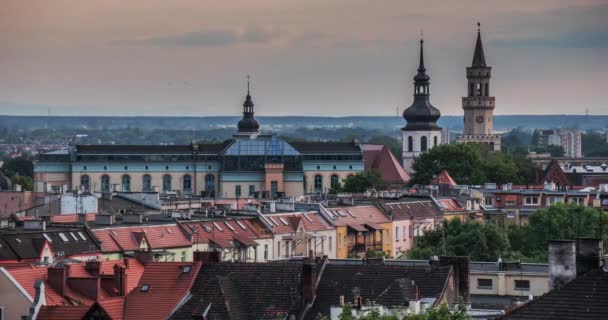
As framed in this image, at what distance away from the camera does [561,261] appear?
42.5 metres

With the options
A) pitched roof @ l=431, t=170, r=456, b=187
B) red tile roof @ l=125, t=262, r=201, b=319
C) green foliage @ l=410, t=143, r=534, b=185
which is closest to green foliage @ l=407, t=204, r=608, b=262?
red tile roof @ l=125, t=262, r=201, b=319

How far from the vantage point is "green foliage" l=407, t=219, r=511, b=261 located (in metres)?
98.2

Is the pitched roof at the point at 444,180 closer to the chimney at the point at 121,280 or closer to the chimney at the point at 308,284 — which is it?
the chimney at the point at 121,280

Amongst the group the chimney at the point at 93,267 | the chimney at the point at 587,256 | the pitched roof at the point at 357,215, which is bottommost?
the chimney at the point at 93,267

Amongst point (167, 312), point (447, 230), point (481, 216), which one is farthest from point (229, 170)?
point (167, 312)

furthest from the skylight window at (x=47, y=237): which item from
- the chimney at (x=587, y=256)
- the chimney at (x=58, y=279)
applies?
the chimney at (x=587, y=256)

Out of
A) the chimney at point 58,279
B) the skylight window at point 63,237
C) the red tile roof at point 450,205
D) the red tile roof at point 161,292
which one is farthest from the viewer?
the red tile roof at point 450,205

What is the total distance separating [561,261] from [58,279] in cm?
1945

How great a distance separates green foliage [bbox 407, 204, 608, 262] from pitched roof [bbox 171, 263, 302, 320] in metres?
35.3

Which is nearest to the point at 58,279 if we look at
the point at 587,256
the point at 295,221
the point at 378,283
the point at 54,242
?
the point at 378,283

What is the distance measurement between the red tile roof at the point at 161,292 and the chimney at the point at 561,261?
15.7m

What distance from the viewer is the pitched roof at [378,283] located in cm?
5359

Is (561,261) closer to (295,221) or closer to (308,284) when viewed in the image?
(308,284)

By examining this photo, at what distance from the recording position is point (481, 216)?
143 m
